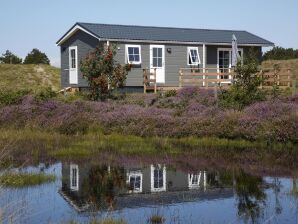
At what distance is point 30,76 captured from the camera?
51781mm

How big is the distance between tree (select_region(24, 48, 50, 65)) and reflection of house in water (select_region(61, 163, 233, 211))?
55857 millimetres

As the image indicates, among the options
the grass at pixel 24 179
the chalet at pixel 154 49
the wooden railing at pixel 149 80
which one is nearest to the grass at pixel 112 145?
the grass at pixel 24 179

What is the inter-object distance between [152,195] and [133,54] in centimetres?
2227

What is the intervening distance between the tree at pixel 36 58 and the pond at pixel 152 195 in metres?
55.6

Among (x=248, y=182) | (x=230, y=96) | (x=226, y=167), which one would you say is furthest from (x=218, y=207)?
(x=230, y=96)

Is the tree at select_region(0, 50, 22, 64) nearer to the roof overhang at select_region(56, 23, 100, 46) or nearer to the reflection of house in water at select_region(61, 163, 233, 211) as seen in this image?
the roof overhang at select_region(56, 23, 100, 46)

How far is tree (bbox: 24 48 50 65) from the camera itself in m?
69.8

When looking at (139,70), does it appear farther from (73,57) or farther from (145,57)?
(73,57)

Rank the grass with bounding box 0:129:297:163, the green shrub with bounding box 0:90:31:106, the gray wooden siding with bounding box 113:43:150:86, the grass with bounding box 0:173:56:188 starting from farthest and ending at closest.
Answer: the gray wooden siding with bounding box 113:43:150:86
the green shrub with bounding box 0:90:31:106
the grass with bounding box 0:129:297:163
the grass with bounding box 0:173:56:188

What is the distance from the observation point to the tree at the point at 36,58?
69.8 m

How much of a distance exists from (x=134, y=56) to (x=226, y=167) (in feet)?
64.4

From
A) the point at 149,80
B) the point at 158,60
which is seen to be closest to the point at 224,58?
the point at 158,60

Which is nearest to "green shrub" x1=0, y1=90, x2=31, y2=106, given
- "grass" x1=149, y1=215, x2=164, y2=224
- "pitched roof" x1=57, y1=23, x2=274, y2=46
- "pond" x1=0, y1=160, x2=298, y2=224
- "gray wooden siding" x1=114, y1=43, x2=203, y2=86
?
"pitched roof" x1=57, y1=23, x2=274, y2=46

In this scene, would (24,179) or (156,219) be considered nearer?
(156,219)
